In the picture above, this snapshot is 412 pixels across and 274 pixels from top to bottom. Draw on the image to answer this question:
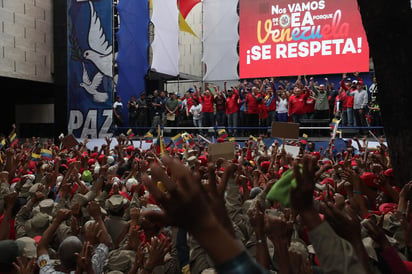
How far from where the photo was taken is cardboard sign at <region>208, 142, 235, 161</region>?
511cm

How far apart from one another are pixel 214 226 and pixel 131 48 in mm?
17406

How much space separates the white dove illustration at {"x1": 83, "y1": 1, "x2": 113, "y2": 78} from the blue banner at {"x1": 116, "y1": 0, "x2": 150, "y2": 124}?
0.51m

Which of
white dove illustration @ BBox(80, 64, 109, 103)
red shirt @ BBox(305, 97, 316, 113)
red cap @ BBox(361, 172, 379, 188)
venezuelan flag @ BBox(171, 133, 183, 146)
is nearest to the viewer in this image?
red cap @ BBox(361, 172, 379, 188)

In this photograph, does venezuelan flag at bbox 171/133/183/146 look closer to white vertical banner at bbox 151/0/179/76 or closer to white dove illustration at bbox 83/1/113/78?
white dove illustration at bbox 83/1/113/78

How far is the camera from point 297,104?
1450 cm

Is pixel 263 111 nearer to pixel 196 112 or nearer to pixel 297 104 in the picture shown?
pixel 297 104

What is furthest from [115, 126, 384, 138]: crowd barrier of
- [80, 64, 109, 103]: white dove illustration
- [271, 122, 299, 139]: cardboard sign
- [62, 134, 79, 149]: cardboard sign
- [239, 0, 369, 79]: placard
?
[271, 122, 299, 139]: cardboard sign

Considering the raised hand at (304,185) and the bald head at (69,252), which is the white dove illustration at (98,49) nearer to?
the bald head at (69,252)

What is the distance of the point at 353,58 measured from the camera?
17.6 metres

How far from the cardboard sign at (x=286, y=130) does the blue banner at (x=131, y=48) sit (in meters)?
11.8

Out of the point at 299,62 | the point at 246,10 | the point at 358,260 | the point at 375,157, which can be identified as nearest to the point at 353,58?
the point at 299,62

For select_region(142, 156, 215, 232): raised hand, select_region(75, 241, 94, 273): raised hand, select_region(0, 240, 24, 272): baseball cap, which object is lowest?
select_region(0, 240, 24, 272): baseball cap

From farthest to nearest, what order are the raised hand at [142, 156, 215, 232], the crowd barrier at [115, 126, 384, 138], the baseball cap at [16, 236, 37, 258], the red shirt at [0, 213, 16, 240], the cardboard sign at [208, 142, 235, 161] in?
the crowd barrier at [115, 126, 384, 138] → the cardboard sign at [208, 142, 235, 161] → the red shirt at [0, 213, 16, 240] → the baseball cap at [16, 236, 37, 258] → the raised hand at [142, 156, 215, 232]

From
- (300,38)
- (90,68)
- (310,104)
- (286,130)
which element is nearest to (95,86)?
(90,68)
